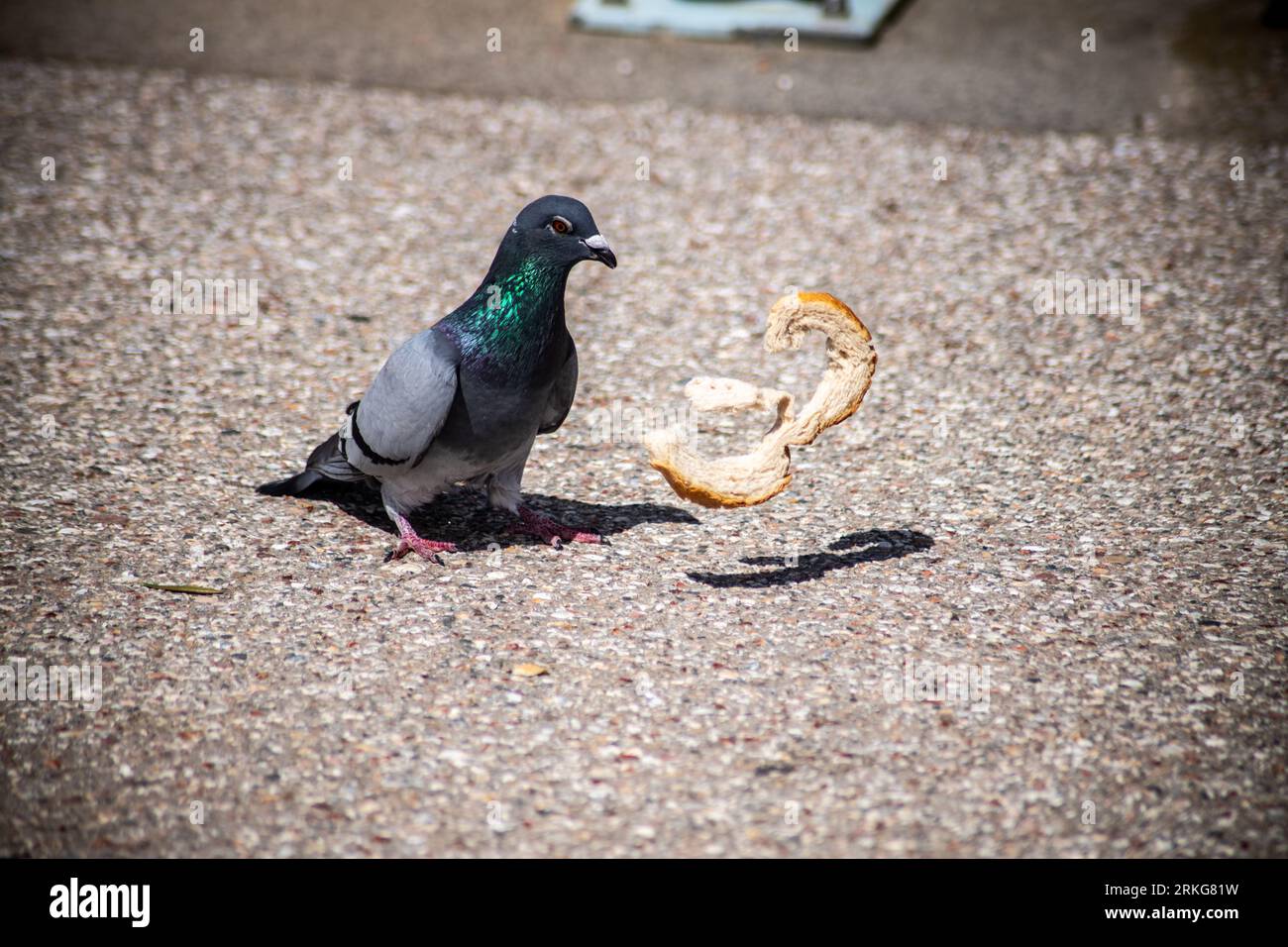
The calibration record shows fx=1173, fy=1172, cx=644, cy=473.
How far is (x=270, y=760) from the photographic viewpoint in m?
3.95

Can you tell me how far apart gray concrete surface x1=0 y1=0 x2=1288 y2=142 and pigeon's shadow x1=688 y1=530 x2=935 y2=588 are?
5886 millimetres

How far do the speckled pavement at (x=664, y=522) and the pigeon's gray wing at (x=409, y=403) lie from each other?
0.55 m

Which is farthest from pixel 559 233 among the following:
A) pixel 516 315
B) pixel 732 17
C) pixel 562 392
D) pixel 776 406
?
pixel 732 17

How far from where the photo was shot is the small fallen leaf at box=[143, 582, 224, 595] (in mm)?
4852

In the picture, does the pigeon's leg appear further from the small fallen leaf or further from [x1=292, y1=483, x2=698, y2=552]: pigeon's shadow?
the small fallen leaf

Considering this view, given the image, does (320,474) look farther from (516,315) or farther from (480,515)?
(516,315)

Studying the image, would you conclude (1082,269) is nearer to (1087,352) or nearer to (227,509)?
(1087,352)

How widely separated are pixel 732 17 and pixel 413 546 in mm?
8567

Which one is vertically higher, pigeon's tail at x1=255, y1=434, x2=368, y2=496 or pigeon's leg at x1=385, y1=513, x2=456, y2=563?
pigeon's tail at x1=255, y1=434, x2=368, y2=496

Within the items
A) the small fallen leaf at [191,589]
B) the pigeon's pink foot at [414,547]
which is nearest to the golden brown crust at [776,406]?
the pigeon's pink foot at [414,547]

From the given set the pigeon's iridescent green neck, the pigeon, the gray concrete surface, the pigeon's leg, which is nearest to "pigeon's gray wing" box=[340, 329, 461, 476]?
the pigeon

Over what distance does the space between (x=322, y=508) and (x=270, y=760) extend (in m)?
1.84

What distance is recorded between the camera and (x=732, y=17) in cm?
1187

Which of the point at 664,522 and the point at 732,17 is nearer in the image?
the point at 664,522
